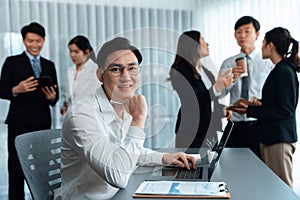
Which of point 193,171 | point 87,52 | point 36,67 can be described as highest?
point 87,52

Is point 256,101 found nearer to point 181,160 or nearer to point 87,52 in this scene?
point 181,160

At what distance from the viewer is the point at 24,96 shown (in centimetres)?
340

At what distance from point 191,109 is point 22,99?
1.51 m

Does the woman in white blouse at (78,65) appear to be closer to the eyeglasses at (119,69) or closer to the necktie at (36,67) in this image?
the necktie at (36,67)

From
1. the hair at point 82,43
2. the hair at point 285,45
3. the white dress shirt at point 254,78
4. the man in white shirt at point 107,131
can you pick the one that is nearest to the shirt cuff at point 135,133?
the man in white shirt at point 107,131

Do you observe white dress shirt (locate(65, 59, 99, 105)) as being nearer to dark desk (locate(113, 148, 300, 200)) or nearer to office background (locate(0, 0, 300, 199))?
office background (locate(0, 0, 300, 199))

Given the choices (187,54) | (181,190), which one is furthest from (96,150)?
(187,54)

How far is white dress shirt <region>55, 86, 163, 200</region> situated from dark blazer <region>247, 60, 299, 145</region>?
1.44 meters

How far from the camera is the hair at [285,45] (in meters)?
2.90

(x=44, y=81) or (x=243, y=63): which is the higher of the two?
(x=243, y=63)

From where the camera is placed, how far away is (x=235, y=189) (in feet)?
4.90

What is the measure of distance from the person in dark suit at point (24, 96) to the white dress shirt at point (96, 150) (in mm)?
1816

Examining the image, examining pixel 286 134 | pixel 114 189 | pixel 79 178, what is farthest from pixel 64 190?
pixel 286 134

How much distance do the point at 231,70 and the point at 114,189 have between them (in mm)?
2063
